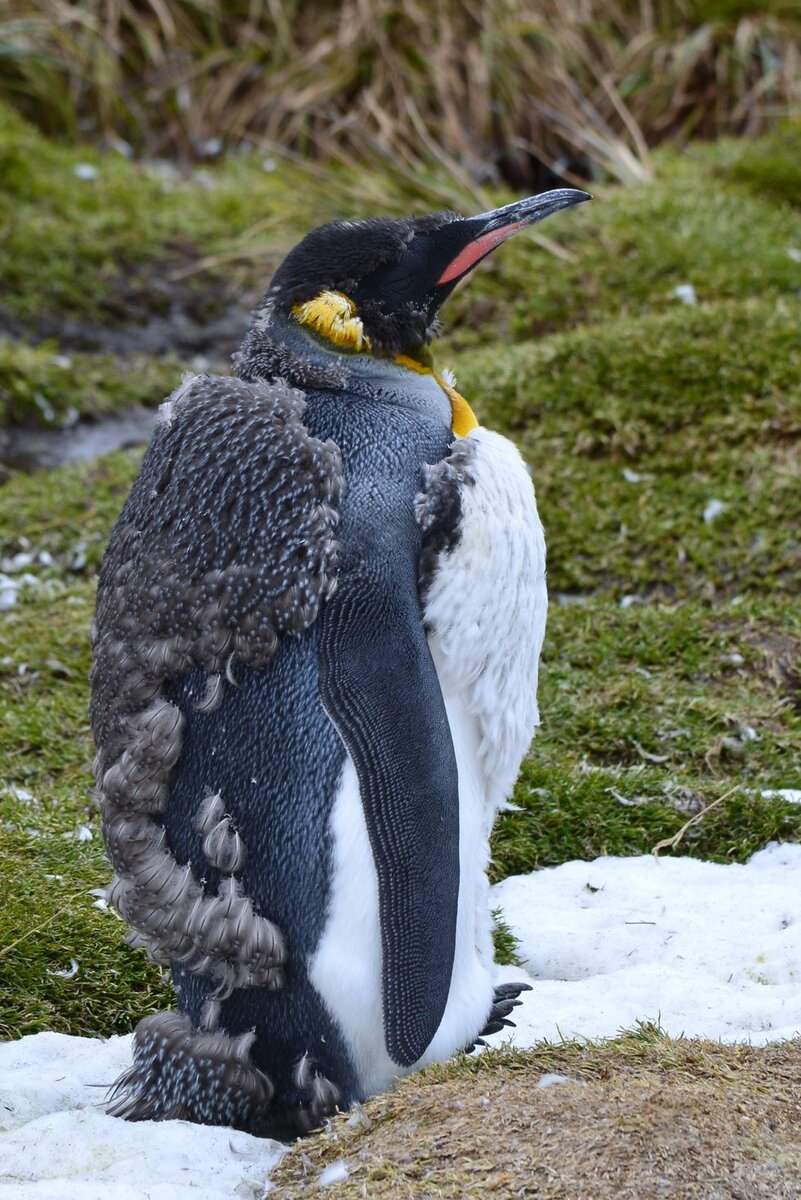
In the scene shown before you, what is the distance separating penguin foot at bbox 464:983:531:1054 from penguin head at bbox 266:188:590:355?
Result: 1176mm

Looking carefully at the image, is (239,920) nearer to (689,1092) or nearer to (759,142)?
(689,1092)

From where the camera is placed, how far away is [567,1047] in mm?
2371

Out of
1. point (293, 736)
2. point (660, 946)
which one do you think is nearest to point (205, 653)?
point (293, 736)

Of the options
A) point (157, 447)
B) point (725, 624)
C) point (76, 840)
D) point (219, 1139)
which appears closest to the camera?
point (219, 1139)

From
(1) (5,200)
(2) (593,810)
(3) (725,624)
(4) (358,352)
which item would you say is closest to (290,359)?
(4) (358,352)

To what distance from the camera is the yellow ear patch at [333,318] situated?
2570 mm

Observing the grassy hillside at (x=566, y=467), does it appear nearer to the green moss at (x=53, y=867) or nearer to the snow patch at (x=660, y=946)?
Answer: the green moss at (x=53, y=867)

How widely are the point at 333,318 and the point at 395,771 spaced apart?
79 cm

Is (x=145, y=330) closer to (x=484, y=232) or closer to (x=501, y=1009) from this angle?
(x=484, y=232)

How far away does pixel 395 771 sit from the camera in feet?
7.65

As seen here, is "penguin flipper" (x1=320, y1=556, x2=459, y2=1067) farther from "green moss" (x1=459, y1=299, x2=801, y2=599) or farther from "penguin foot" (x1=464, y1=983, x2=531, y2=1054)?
"green moss" (x1=459, y1=299, x2=801, y2=599)

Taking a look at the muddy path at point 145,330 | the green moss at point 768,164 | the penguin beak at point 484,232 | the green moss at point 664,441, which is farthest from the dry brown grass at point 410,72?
the penguin beak at point 484,232

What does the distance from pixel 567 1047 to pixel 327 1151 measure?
0.43 meters

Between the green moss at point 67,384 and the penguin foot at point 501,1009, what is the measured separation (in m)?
4.20
